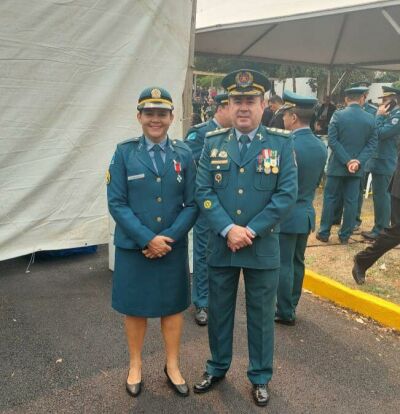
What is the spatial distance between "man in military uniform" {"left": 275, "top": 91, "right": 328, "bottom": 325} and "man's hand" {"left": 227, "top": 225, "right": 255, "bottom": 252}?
968 mm

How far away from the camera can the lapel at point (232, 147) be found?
2.44 metres

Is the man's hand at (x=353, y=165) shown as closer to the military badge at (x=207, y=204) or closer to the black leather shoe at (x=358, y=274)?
the black leather shoe at (x=358, y=274)

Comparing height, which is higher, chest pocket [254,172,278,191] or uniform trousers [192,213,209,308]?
chest pocket [254,172,278,191]

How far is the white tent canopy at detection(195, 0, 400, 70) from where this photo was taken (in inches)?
249

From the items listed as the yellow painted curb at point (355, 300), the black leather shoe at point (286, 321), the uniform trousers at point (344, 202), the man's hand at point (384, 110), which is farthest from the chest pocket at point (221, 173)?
the man's hand at point (384, 110)

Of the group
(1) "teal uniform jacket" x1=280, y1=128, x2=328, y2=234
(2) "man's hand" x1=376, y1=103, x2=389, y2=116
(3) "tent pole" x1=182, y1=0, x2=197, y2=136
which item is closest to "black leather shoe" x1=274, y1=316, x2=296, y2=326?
(1) "teal uniform jacket" x1=280, y1=128, x2=328, y2=234

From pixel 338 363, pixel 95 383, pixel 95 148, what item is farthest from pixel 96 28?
pixel 338 363

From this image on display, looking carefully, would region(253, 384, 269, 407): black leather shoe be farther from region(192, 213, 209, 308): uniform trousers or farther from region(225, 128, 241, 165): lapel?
region(225, 128, 241, 165): lapel

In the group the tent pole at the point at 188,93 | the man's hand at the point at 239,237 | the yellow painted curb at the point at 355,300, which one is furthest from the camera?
the tent pole at the point at 188,93

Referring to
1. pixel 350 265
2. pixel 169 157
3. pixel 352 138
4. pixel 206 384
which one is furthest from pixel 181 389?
pixel 352 138

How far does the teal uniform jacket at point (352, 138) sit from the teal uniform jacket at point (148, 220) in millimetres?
3380

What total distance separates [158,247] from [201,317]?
1.35 m

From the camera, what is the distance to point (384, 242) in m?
3.99

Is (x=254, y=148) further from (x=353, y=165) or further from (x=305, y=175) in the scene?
(x=353, y=165)
